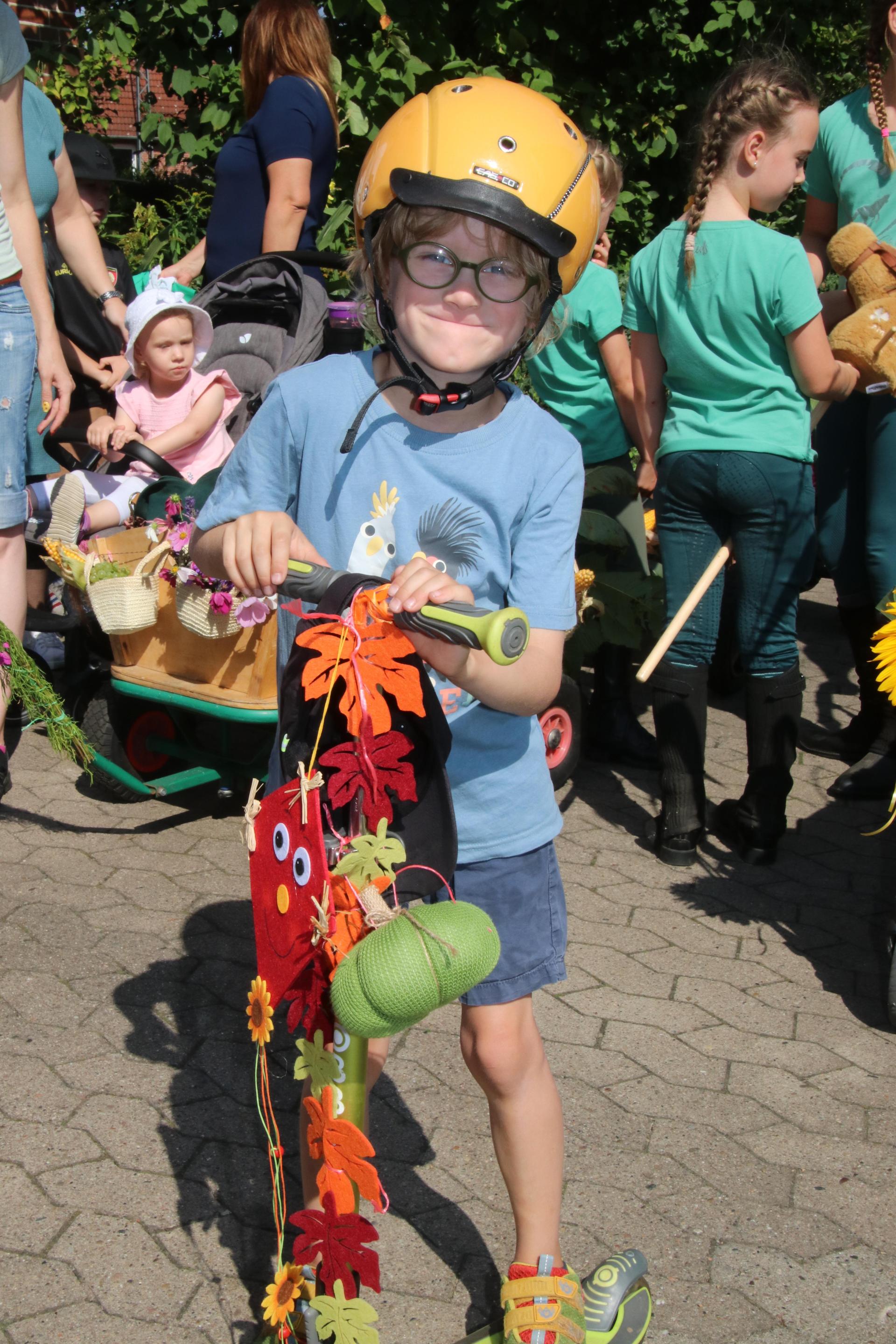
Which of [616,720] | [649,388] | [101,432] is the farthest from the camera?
[616,720]

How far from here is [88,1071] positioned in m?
3.19

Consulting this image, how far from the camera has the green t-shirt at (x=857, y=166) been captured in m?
4.41

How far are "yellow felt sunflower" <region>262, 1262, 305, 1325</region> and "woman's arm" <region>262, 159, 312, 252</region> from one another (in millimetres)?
4078

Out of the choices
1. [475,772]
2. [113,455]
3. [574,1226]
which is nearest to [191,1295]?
[574,1226]

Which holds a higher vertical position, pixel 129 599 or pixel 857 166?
pixel 857 166

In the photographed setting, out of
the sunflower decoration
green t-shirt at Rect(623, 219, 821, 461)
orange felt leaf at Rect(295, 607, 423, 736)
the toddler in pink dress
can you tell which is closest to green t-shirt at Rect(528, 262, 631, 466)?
green t-shirt at Rect(623, 219, 821, 461)

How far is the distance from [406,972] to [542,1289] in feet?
2.84

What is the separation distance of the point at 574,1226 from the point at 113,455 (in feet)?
11.6

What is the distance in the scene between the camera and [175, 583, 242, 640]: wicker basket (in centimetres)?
430

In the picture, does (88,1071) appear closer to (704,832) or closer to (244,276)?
(704,832)

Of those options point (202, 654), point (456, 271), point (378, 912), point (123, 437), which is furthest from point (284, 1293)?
point (123, 437)

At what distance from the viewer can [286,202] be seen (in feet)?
17.1

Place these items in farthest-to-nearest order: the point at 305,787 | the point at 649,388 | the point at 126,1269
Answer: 1. the point at 649,388
2. the point at 126,1269
3. the point at 305,787

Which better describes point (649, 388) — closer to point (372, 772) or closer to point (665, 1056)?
point (665, 1056)
